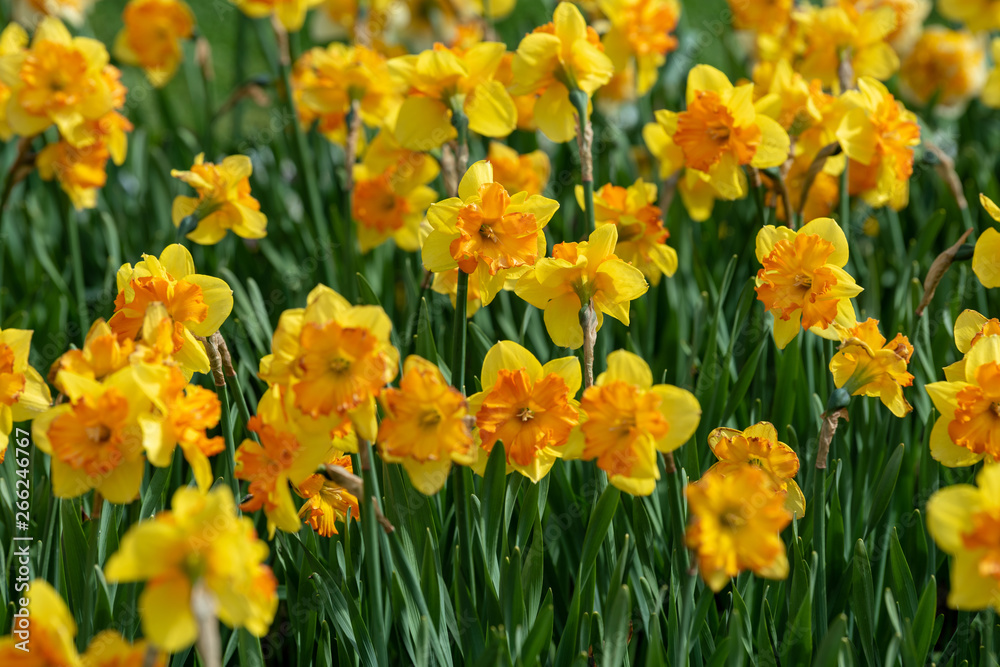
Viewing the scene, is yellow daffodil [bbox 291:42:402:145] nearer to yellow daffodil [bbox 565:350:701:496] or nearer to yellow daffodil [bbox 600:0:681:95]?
yellow daffodil [bbox 600:0:681:95]

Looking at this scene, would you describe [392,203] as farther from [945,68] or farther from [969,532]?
[945,68]

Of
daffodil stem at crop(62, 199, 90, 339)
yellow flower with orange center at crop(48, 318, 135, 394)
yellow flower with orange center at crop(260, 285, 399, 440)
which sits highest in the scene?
yellow flower with orange center at crop(260, 285, 399, 440)

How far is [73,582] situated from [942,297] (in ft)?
7.20

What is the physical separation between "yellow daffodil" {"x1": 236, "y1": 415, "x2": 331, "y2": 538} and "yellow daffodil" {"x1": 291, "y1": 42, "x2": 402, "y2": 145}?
1.52 m

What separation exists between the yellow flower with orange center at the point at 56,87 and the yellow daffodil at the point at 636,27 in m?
1.42

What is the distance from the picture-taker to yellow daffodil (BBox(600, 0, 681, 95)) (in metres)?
2.41

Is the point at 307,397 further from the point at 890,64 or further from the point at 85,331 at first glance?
the point at 890,64

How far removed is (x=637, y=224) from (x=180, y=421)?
120 centimetres

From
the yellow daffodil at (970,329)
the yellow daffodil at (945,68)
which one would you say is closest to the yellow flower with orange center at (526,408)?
the yellow daffodil at (970,329)

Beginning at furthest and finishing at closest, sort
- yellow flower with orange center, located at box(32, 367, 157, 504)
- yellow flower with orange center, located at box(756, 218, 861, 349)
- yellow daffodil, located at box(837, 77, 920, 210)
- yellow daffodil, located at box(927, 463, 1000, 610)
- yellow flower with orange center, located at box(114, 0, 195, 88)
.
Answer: yellow flower with orange center, located at box(114, 0, 195, 88) < yellow daffodil, located at box(837, 77, 920, 210) < yellow flower with orange center, located at box(756, 218, 861, 349) < yellow flower with orange center, located at box(32, 367, 157, 504) < yellow daffodil, located at box(927, 463, 1000, 610)

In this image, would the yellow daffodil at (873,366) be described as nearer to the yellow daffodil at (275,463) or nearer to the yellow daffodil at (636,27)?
the yellow daffodil at (275,463)

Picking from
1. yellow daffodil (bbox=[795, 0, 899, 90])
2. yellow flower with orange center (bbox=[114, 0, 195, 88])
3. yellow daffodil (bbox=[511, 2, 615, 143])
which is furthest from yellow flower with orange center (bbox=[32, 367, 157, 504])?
yellow flower with orange center (bbox=[114, 0, 195, 88])

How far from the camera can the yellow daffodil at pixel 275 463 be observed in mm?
1090

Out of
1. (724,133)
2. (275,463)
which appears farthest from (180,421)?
(724,133)
